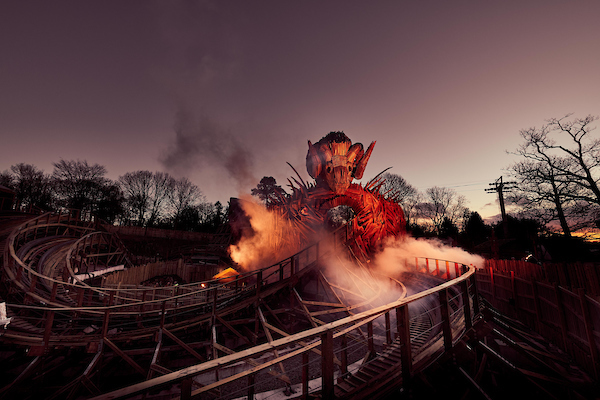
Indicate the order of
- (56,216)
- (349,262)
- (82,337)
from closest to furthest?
(82,337)
(349,262)
(56,216)

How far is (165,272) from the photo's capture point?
65.7ft

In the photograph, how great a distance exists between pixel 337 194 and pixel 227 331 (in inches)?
298

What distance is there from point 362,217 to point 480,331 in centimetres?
685

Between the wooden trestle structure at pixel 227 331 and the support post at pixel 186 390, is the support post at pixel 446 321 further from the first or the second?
the support post at pixel 186 390

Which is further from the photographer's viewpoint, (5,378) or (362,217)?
(362,217)

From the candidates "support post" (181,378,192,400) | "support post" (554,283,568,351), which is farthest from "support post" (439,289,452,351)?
"support post" (554,283,568,351)

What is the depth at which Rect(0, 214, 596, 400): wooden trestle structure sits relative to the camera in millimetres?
4007

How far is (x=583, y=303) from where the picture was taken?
4.71 metres

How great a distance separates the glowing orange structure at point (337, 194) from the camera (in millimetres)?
10961

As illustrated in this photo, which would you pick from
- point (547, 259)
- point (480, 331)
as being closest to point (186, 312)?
point (480, 331)

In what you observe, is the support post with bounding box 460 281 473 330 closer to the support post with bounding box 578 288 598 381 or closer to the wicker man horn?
the support post with bounding box 578 288 598 381

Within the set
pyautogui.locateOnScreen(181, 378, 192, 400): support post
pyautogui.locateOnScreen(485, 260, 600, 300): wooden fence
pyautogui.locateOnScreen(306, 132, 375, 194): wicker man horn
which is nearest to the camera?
pyautogui.locateOnScreen(181, 378, 192, 400): support post

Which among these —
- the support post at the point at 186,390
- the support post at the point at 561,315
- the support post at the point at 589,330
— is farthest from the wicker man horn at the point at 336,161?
the support post at the point at 186,390

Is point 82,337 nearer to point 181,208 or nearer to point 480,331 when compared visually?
point 480,331
